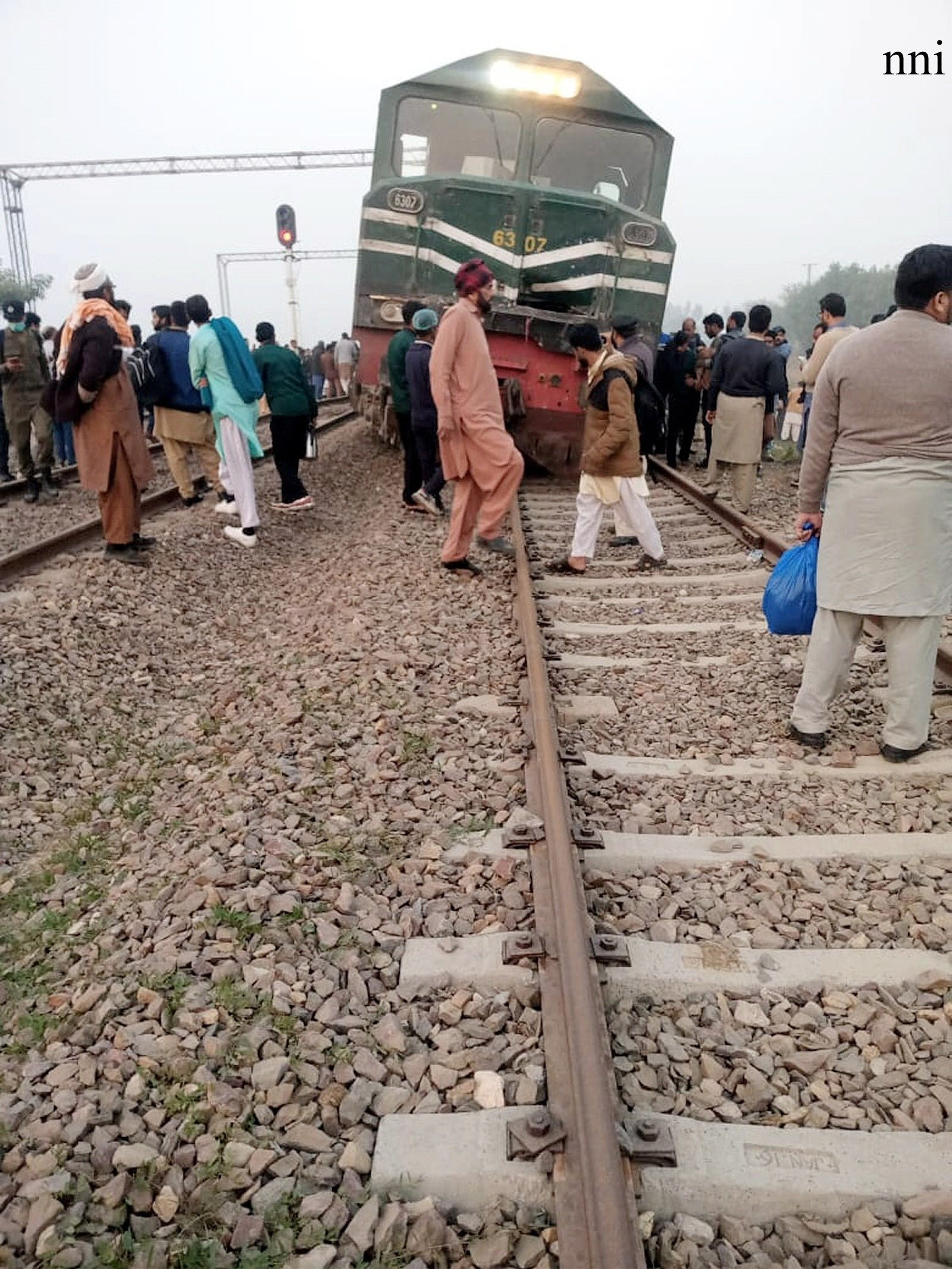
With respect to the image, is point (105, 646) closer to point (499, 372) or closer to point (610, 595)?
point (610, 595)

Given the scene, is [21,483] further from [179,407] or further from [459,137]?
[459,137]

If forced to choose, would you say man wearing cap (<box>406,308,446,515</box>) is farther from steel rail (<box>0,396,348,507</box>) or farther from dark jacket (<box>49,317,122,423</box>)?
steel rail (<box>0,396,348,507</box>)

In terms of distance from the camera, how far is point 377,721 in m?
3.64

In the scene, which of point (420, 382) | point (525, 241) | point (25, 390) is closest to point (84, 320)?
point (420, 382)

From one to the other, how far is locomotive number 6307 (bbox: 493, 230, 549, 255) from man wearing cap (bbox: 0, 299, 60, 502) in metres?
4.65

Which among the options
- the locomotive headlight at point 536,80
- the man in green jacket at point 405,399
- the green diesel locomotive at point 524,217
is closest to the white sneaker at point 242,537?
the man in green jacket at point 405,399

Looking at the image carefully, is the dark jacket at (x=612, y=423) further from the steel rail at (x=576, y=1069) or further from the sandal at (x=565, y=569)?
the steel rail at (x=576, y=1069)

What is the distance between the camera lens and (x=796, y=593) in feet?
12.4

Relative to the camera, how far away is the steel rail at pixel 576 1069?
57.8 inches

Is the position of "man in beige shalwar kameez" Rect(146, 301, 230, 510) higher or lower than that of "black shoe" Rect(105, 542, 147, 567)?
higher

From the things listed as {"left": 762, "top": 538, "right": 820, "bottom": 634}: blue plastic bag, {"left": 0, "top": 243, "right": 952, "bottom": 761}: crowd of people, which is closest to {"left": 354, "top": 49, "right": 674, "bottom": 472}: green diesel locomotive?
{"left": 0, "top": 243, "right": 952, "bottom": 761}: crowd of people

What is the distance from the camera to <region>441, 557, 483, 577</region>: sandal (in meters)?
5.80

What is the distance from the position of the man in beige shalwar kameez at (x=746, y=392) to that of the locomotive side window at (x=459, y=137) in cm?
327

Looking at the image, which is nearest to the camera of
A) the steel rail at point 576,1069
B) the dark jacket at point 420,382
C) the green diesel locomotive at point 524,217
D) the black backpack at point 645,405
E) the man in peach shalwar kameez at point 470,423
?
the steel rail at point 576,1069
